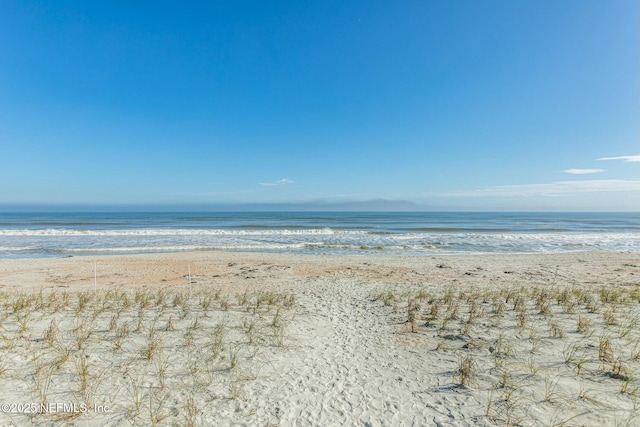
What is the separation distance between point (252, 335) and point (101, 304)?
Result: 4.30 meters

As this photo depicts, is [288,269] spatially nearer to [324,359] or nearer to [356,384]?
[324,359]

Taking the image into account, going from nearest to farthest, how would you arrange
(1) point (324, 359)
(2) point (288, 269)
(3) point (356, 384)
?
(3) point (356, 384)
(1) point (324, 359)
(2) point (288, 269)

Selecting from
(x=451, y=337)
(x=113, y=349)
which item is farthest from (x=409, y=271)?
(x=113, y=349)

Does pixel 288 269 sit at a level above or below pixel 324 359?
below

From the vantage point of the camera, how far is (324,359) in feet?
15.2

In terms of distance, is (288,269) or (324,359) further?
(288,269)

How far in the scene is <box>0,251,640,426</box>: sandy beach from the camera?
3.33 metres

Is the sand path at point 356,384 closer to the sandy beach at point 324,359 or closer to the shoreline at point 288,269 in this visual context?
the sandy beach at point 324,359

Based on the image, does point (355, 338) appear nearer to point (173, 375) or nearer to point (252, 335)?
point (252, 335)

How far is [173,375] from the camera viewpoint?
156 inches

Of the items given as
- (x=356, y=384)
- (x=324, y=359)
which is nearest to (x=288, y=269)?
(x=324, y=359)

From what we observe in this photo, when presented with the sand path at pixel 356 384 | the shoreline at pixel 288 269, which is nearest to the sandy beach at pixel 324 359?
the sand path at pixel 356 384

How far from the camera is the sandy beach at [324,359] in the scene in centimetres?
333

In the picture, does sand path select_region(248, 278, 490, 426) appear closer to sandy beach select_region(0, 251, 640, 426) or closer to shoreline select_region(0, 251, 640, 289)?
sandy beach select_region(0, 251, 640, 426)
